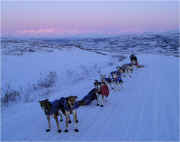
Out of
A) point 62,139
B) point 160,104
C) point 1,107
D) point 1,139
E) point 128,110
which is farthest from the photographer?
point 1,107

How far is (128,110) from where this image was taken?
6.77 meters

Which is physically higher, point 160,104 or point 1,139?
point 160,104

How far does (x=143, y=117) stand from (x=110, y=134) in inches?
67.6

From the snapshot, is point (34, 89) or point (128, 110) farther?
point (34, 89)

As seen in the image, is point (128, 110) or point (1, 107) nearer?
point (128, 110)

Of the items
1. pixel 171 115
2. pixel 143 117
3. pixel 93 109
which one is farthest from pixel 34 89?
pixel 171 115

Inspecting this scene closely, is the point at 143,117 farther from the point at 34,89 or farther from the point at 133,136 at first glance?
the point at 34,89

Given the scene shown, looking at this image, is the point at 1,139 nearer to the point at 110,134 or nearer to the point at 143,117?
the point at 110,134

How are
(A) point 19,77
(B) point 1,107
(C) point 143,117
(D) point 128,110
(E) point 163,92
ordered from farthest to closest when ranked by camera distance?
(A) point 19,77 < (E) point 163,92 < (B) point 1,107 < (D) point 128,110 < (C) point 143,117

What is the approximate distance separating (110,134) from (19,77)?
35.2 feet

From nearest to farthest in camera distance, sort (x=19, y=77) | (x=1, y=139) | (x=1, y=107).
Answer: (x=1, y=139) → (x=1, y=107) → (x=19, y=77)

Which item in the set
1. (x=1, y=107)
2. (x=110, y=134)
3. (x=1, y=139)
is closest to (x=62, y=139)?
(x=110, y=134)

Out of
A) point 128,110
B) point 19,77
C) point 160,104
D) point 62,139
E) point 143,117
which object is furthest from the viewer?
point 19,77

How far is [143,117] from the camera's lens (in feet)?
19.7
